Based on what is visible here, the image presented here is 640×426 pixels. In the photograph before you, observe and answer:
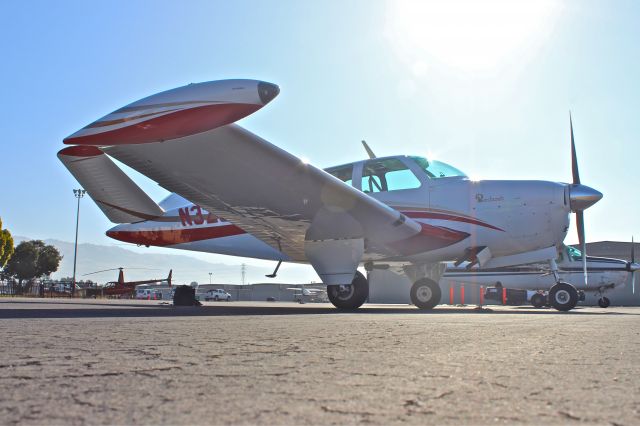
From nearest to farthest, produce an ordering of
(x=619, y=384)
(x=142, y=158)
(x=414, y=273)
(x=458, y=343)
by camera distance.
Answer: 1. (x=619, y=384)
2. (x=458, y=343)
3. (x=142, y=158)
4. (x=414, y=273)

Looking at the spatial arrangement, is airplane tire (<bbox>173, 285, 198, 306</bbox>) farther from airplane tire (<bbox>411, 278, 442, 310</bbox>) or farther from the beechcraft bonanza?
airplane tire (<bbox>411, 278, 442, 310</bbox>)

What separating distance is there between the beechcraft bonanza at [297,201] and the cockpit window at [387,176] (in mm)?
22

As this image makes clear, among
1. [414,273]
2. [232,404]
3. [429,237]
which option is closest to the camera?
[232,404]

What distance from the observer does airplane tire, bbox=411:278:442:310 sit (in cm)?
1131

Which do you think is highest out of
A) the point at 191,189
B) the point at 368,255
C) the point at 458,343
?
the point at 191,189

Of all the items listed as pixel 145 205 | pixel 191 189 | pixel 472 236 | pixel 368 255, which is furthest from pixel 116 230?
pixel 472 236

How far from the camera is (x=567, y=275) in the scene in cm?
2705

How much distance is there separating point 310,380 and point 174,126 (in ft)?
18.4

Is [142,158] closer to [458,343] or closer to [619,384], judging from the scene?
[458,343]

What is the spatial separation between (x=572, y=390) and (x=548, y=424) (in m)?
0.57

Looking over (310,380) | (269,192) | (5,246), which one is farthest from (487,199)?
(5,246)

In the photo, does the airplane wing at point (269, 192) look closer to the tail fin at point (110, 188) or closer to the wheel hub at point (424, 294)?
the wheel hub at point (424, 294)

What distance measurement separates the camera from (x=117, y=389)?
1.83 m

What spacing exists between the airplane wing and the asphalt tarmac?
4501 millimetres
